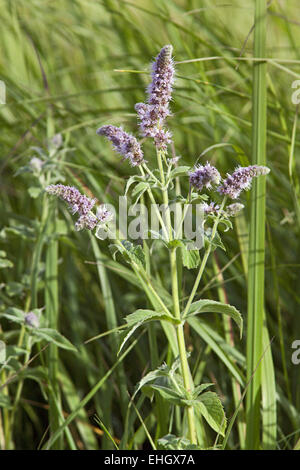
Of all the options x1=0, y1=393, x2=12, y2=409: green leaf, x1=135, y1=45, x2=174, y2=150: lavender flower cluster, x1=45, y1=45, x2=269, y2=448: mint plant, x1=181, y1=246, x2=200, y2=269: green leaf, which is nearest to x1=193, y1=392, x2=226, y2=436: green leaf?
x1=45, y1=45, x2=269, y2=448: mint plant

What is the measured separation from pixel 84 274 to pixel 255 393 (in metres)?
1.05

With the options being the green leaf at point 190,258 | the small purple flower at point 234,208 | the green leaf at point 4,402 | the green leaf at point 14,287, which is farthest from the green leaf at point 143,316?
the green leaf at point 14,287

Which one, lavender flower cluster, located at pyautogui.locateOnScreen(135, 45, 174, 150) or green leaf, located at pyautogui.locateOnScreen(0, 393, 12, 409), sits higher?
lavender flower cluster, located at pyautogui.locateOnScreen(135, 45, 174, 150)

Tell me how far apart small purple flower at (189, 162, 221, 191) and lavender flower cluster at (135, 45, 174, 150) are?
9cm

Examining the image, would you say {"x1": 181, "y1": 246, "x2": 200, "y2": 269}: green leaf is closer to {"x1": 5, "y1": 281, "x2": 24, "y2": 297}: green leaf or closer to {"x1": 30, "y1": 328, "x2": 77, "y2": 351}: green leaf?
{"x1": 30, "y1": 328, "x2": 77, "y2": 351}: green leaf

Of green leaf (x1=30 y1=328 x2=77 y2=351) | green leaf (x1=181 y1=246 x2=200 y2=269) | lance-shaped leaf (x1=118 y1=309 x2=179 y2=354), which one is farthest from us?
green leaf (x1=30 y1=328 x2=77 y2=351)

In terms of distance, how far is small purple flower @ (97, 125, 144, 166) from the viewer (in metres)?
1.00

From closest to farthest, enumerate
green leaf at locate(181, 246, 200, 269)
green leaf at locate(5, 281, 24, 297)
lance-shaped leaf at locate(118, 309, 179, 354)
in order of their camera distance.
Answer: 1. lance-shaped leaf at locate(118, 309, 179, 354)
2. green leaf at locate(181, 246, 200, 269)
3. green leaf at locate(5, 281, 24, 297)

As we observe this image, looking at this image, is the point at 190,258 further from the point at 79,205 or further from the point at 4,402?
the point at 4,402

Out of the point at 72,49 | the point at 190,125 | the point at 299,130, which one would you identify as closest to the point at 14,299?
the point at 190,125

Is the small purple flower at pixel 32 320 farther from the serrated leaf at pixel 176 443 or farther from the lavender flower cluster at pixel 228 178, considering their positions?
the lavender flower cluster at pixel 228 178

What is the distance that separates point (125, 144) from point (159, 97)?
10cm

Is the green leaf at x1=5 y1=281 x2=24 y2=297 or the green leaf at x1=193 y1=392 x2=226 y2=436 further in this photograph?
the green leaf at x1=5 y1=281 x2=24 y2=297

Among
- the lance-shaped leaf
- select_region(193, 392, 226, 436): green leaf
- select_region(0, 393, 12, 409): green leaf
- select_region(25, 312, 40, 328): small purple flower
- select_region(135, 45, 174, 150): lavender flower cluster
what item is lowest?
select_region(0, 393, 12, 409): green leaf
